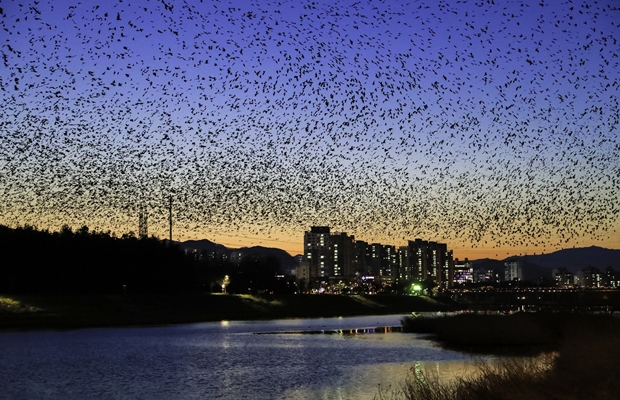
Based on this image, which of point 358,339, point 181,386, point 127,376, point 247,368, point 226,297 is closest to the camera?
point 181,386

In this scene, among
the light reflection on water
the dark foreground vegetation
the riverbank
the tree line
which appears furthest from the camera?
the tree line

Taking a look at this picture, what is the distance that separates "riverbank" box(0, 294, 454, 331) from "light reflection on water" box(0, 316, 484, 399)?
24.2m

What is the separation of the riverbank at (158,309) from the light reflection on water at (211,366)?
2422 centimetres

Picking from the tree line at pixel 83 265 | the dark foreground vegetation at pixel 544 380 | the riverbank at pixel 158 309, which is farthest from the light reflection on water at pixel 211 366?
the tree line at pixel 83 265

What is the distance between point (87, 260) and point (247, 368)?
282 feet

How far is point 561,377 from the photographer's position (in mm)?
22562

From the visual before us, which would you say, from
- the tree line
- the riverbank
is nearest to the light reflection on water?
the riverbank

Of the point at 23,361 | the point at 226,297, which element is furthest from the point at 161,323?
the point at 23,361

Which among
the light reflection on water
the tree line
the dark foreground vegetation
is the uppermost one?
the tree line

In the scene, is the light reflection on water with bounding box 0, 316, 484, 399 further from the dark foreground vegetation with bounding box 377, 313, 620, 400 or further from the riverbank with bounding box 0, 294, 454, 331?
the riverbank with bounding box 0, 294, 454, 331

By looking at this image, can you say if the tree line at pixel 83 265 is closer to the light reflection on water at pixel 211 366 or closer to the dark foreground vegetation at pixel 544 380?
the light reflection on water at pixel 211 366

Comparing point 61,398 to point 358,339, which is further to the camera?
point 358,339

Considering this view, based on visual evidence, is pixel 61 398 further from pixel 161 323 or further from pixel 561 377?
pixel 161 323

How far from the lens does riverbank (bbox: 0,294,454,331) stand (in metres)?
92.0
